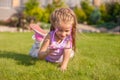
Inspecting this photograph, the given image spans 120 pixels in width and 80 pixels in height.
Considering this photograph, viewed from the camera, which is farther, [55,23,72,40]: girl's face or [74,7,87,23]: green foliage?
[74,7,87,23]: green foliage

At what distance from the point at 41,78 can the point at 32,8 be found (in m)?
13.3

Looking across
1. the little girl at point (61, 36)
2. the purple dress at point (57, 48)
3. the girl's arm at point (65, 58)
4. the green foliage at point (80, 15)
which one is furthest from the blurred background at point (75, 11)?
the girl's arm at point (65, 58)

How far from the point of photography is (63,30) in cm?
505

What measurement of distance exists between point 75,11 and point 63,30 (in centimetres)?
1359

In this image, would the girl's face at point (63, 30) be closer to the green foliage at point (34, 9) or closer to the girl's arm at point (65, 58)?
the girl's arm at point (65, 58)

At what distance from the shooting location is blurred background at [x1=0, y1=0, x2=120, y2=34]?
675 inches

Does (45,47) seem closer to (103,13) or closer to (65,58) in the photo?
(65,58)

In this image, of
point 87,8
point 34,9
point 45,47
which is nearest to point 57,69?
point 45,47

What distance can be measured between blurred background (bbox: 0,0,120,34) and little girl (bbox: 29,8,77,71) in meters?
10.9

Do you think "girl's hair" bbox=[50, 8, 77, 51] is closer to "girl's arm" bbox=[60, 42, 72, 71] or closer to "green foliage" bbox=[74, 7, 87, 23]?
"girl's arm" bbox=[60, 42, 72, 71]

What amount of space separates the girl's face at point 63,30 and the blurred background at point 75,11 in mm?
10997

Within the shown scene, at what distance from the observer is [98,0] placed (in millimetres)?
19719

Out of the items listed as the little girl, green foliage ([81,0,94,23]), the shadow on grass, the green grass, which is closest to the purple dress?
the little girl

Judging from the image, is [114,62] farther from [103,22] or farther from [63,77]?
[103,22]
